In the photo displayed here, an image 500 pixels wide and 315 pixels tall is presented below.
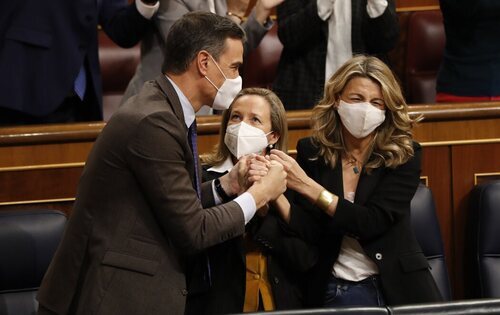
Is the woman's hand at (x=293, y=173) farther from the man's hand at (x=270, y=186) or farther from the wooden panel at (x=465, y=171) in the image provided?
the wooden panel at (x=465, y=171)

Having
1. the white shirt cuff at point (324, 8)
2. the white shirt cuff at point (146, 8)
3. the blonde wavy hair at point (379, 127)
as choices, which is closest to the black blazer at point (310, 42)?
the white shirt cuff at point (324, 8)

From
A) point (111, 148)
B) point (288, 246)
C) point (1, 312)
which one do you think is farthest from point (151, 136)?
point (1, 312)

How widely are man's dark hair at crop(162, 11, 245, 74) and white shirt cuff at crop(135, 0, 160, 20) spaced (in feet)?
2.88

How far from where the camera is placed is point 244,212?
2.06m

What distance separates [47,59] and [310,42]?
0.82 meters

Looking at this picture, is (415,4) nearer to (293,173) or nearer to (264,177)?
(293,173)

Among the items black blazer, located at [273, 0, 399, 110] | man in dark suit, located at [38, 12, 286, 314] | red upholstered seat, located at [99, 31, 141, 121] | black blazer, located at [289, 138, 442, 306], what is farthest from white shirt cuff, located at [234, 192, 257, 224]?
red upholstered seat, located at [99, 31, 141, 121]

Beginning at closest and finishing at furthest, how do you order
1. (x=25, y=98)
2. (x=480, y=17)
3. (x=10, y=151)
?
(x=10, y=151), (x=25, y=98), (x=480, y=17)

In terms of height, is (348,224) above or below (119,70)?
below

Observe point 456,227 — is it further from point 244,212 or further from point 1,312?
point 1,312

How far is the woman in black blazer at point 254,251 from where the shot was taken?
7.35 feet

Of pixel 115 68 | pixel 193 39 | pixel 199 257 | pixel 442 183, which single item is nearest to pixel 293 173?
pixel 199 257

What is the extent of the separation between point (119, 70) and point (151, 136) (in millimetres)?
1760

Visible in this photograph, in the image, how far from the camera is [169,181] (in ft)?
6.39
